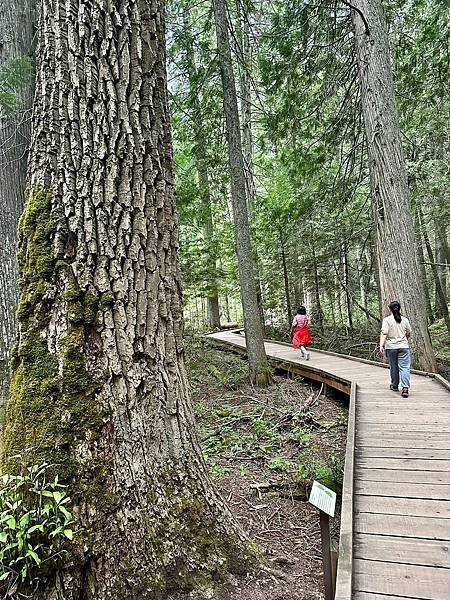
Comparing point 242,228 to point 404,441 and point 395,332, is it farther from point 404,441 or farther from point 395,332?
point 404,441

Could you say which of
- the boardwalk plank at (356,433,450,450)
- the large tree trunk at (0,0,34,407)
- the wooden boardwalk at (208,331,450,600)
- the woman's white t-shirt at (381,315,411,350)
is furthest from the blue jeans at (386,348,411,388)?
the large tree trunk at (0,0,34,407)

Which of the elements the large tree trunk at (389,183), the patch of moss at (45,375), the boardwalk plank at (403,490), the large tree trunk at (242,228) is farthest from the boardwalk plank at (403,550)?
the large tree trunk at (242,228)

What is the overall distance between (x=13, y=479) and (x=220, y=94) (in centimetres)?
915

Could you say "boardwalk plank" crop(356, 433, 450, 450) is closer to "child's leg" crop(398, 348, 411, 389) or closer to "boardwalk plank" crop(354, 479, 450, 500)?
"boardwalk plank" crop(354, 479, 450, 500)

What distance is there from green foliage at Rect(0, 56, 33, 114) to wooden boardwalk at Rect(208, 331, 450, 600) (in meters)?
4.64

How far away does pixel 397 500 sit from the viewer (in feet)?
10.2

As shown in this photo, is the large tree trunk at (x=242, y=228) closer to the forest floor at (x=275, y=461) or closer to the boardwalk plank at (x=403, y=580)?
the forest floor at (x=275, y=461)

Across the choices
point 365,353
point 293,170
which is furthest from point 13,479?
point 365,353

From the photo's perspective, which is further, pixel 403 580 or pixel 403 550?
pixel 403 550

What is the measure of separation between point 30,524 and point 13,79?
13.3 feet

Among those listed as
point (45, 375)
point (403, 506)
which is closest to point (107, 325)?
point (45, 375)

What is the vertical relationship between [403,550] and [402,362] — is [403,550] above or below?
below

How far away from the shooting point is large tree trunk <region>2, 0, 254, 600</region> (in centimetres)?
189

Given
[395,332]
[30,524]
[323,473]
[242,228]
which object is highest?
[242,228]
